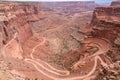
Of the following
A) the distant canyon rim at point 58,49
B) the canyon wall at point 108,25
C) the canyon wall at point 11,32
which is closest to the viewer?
the distant canyon rim at point 58,49

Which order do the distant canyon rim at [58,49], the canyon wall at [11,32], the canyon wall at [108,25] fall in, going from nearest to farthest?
the distant canyon rim at [58,49], the canyon wall at [11,32], the canyon wall at [108,25]

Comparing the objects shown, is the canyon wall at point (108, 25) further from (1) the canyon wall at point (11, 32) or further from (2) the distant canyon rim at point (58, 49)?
(1) the canyon wall at point (11, 32)

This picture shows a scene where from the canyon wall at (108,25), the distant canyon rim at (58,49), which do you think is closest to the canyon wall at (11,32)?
the distant canyon rim at (58,49)

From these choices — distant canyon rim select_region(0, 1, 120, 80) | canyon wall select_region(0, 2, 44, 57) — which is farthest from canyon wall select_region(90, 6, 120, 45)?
canyon wall select_region(0, 2, 44, 57)

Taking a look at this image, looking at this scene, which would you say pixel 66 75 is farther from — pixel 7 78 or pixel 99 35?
pixel 99 35

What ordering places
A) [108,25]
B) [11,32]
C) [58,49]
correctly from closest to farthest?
[11,32] < [108,25] < [58,49]

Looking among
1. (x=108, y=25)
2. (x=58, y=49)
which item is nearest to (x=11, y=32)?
(x=58, y=49)

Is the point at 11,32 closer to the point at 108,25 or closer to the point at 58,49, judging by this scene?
the point at 58,49

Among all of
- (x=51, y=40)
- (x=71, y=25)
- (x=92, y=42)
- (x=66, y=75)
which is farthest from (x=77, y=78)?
(x=71, y=25)

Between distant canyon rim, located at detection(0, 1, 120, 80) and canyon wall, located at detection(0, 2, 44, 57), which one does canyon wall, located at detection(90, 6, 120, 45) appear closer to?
distant canyon rim, located at detection(0, 1, 120, 80)

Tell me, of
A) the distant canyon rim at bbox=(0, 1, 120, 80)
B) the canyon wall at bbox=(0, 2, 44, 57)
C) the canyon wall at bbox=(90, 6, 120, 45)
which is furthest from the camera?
the canyon wall at bbox=(90, 6, 120, 45)

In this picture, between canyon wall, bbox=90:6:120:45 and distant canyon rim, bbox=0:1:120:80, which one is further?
canyon wall, bbox=90:6:120:45
